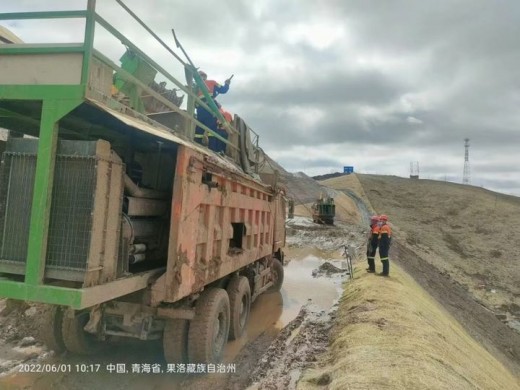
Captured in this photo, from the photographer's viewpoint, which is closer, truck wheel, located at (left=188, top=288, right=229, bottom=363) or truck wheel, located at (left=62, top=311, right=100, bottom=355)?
truck wheel, located at (left=188, top=288, right=229, bottom=363)

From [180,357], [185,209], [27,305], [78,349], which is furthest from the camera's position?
[27,305]

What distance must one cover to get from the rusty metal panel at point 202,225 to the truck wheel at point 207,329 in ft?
0.88

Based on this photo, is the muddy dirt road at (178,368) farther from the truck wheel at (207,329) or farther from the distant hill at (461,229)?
the distant hill at (461,229)

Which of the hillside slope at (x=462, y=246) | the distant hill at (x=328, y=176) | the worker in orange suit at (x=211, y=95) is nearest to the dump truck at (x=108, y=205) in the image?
the worker in orange suit at (x=211, y=95)

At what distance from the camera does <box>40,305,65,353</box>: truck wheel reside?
4.82 m

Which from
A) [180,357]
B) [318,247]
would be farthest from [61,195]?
[318,247]

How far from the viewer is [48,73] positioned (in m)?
3.13

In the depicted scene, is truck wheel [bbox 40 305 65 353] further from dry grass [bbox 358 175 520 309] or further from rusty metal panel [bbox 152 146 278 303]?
dry grass [bbox 358 175 520 309]

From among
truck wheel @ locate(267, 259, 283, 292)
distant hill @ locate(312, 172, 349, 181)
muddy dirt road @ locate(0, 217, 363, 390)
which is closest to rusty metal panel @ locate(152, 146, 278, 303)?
muddy dirt road @ locate(0, 217, 363, 390)

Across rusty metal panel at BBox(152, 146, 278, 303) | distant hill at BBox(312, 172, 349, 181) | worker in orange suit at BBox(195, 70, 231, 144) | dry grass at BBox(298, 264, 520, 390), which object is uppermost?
distant hill at BBox(312, 172, 349, 181)

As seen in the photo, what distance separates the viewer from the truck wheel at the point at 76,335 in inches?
186

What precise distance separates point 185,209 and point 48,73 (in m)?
1.56

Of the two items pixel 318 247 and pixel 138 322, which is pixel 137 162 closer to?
pixel 138 322

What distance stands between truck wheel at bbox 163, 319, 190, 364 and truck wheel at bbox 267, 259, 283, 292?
5.22 meters
